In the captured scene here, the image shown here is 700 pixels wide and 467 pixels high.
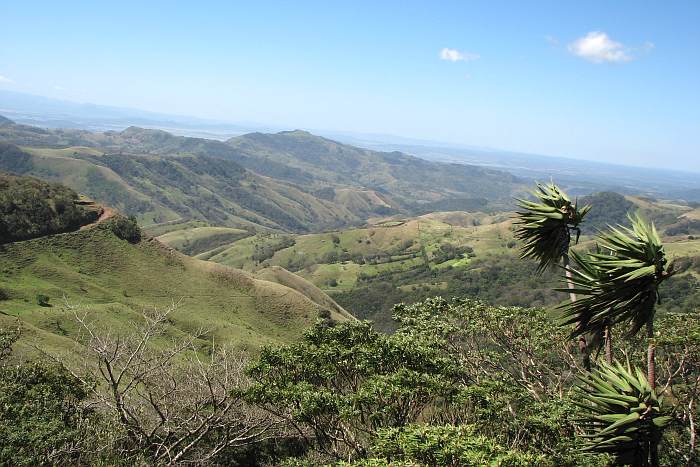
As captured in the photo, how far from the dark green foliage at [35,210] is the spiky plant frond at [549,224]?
8674 centimetres

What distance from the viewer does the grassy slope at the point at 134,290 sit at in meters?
61.6

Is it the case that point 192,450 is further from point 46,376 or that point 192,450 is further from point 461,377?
point 461,377

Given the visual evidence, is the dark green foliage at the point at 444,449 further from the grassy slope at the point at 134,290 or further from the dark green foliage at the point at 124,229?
the dark green foliage at the point at 124,229

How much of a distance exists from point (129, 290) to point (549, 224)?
80.3 metres

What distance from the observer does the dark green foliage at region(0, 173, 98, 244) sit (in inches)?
3051

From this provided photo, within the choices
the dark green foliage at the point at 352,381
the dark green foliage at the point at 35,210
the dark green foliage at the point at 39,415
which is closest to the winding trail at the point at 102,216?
the dark green foliage at the point at 35,210

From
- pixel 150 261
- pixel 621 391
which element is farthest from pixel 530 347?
pixel 150 261

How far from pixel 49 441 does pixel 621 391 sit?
20.2m

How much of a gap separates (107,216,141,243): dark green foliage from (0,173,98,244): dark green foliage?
4.29 metres

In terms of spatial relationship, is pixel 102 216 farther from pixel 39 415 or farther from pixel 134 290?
pixel 39 415

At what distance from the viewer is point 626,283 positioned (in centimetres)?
949

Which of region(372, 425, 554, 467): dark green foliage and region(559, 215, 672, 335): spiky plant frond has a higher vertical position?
region(559, 215, 672, 335): spiky plant frond

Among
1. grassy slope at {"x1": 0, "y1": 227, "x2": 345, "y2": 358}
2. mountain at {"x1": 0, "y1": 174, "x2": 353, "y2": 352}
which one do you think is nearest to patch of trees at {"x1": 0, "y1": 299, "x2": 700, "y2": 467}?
mountain at {"x1": 0, "y1": 174, "x2": 353, "y2": 352}

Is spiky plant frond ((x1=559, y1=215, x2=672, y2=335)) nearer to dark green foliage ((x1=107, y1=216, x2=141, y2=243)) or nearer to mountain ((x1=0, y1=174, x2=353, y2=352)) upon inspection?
mountain ((x1=0, y1=174, x2=353, y2=352))
